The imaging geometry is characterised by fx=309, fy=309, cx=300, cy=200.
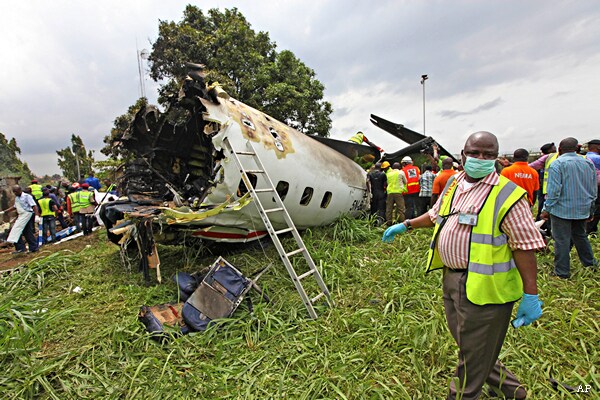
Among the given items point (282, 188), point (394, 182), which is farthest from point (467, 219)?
point (394, 182)

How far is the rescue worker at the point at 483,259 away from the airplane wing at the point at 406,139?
7943mm

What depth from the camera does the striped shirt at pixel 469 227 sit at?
1.98 m

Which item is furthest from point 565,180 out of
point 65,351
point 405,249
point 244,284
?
point 65,351

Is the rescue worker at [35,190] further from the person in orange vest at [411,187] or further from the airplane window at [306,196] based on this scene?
the person in orange vest at [411,187]

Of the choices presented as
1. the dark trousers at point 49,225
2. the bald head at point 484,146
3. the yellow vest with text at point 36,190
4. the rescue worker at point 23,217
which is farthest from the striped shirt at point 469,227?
the yellow vest with text at point 36,190

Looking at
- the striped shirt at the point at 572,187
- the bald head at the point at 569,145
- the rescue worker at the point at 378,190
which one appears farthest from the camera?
the rescue worker at the point at 378,190

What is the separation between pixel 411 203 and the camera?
8875 mm

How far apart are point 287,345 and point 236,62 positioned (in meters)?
16.3

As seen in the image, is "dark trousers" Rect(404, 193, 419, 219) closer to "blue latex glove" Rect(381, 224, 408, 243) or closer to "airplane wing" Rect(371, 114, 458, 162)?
"airplane wing" Rect(371, 114, 458, 162)

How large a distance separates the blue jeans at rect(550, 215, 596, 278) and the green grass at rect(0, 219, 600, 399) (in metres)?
0.20

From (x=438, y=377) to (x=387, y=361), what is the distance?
0.51m

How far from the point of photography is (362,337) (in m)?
3.79

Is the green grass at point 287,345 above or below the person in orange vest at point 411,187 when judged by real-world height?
below

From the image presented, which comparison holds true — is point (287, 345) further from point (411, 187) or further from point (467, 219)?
point (411, 187)
